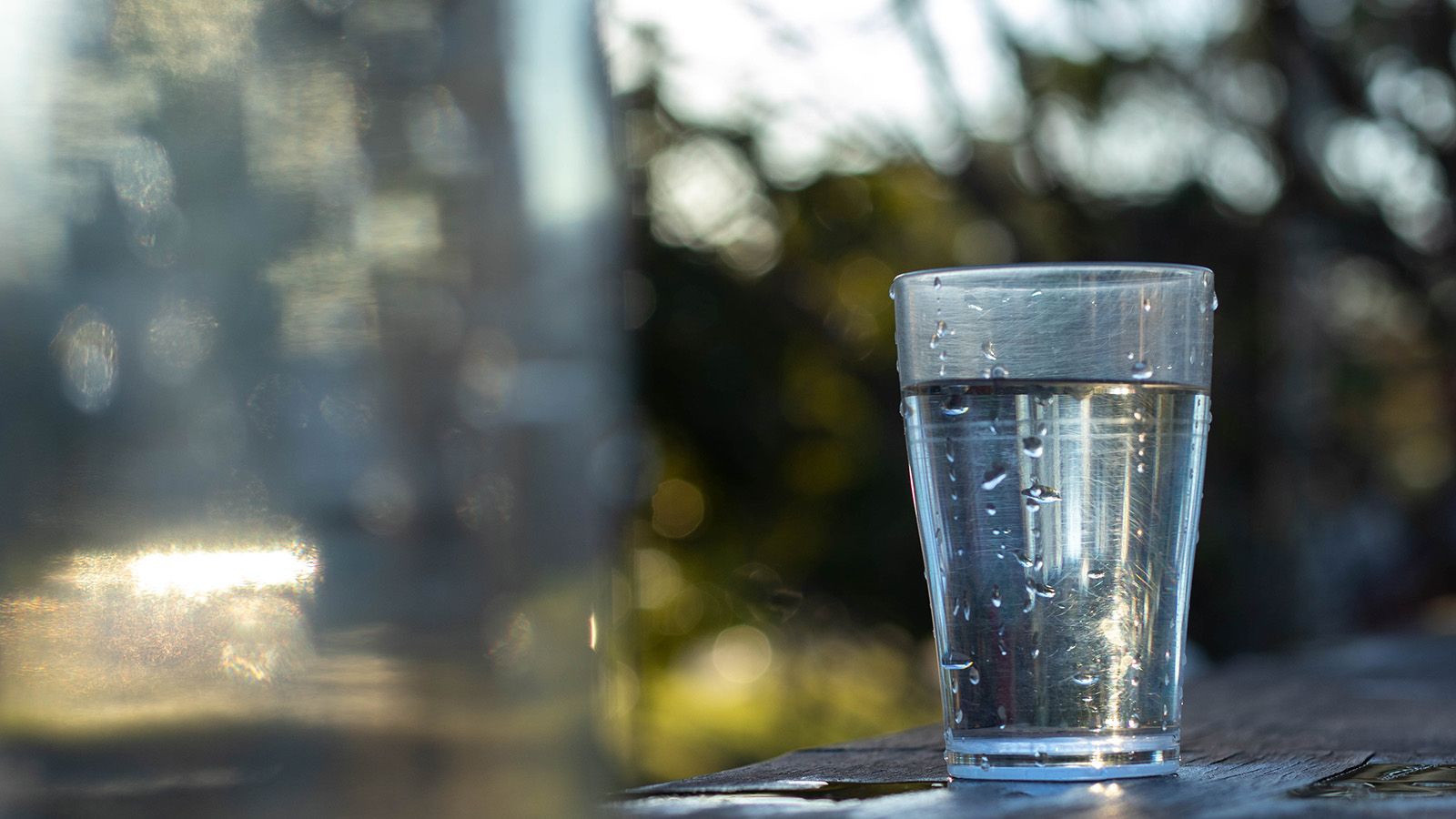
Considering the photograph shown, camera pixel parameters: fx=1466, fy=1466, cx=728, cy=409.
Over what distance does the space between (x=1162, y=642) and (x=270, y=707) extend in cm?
39

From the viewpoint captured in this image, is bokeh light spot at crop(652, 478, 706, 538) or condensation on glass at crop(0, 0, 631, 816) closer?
condensation on glass at crop(0, 0, 631, 816)

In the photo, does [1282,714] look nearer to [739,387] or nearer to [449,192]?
[449,192]

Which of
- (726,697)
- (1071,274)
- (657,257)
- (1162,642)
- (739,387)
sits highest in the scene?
(657,257)

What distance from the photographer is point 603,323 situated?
2.43 ft

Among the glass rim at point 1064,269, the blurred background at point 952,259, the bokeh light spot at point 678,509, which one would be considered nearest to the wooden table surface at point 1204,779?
the glass rim at point 1064,269

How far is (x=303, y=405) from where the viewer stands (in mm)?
682

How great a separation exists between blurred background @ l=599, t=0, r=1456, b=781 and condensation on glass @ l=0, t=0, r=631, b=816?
240cm

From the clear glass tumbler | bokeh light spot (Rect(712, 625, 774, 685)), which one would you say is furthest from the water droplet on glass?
bokeh light spot (Rect(712, 625, 774, 685))

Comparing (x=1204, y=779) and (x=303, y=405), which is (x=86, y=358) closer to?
(x=303, y=405)

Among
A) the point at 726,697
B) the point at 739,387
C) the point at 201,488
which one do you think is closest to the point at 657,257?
the point at 739,387

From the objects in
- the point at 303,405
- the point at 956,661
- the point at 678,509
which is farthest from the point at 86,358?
the point at 678,509

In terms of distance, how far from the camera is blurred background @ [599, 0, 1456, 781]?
326cm

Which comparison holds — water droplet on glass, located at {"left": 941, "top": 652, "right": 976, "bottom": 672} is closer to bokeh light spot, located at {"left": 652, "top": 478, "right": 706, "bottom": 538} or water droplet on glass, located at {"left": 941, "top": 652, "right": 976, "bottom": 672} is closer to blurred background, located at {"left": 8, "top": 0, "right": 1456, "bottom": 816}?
blurred background, located at {"left": 8, "top": 0, "right": 1456, "bottom": 816}

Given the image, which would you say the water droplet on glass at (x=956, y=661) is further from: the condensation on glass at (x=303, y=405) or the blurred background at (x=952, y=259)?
the blurred background at (x=952, y=259)
